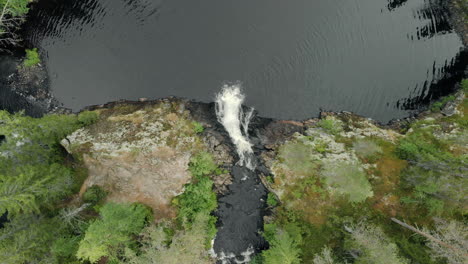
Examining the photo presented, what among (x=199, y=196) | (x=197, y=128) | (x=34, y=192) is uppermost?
(x=197, y=128)

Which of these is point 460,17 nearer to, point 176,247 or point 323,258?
point 323,258

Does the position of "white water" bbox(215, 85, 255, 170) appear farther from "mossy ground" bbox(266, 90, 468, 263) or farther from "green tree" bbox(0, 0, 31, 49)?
"green tree" bbox(0, 0, 31, 49)

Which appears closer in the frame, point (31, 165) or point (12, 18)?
point (31, 165)

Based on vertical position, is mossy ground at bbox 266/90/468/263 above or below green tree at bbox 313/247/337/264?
above

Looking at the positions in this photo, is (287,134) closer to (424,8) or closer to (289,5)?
(289,5)

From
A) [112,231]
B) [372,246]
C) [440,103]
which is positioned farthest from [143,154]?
[440,103]

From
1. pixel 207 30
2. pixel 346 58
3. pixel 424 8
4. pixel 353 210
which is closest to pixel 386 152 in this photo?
pixel 353 210

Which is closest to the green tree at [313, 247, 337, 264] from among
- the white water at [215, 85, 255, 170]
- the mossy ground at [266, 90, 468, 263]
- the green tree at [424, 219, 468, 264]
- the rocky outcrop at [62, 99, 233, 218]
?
the mossy ground at [266, 90, 468, 263]

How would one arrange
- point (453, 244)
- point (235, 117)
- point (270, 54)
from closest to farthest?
point (453, 244) < point (235, 117) < point (270, 54)

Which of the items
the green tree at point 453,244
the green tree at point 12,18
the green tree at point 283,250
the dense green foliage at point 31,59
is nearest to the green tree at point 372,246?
the green tree at point 453,244
